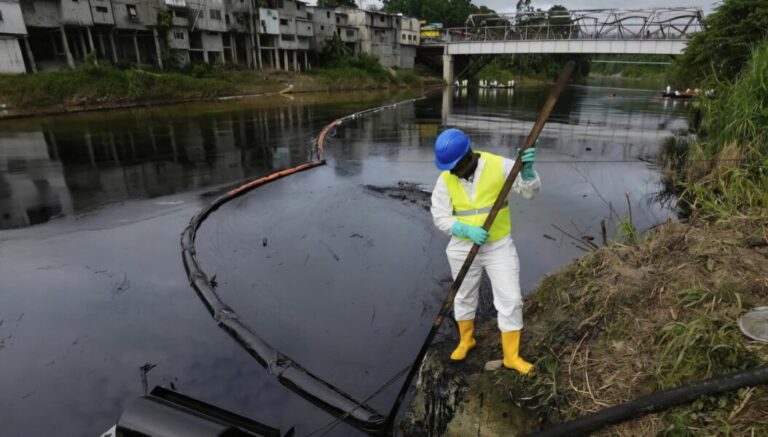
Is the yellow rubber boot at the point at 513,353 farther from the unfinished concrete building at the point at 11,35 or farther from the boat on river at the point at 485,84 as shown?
the boat on river at the point at 485,84

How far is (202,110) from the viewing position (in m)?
25.3

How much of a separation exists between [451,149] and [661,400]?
188cm

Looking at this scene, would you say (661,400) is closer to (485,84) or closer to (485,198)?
(485,198)

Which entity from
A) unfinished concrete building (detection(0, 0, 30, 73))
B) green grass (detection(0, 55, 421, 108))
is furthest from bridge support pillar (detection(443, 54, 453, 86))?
unfinished concrete building (detection(0, 0, 30, 73))

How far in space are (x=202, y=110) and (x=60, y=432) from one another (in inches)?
969

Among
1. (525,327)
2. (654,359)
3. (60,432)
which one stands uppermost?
(654,359)

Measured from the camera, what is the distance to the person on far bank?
2980mm

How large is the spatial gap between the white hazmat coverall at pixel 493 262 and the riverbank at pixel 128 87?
27155 millimetres

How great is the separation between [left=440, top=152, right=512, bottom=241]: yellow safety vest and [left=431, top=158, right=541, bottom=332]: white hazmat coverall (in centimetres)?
4

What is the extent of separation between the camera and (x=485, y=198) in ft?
10.2

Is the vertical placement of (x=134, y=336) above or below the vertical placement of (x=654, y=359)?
below

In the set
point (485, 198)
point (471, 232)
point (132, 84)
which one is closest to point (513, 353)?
point (471, 232)

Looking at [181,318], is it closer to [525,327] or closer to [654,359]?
[525,327]

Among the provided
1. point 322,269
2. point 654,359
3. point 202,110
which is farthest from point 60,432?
point 202,110
